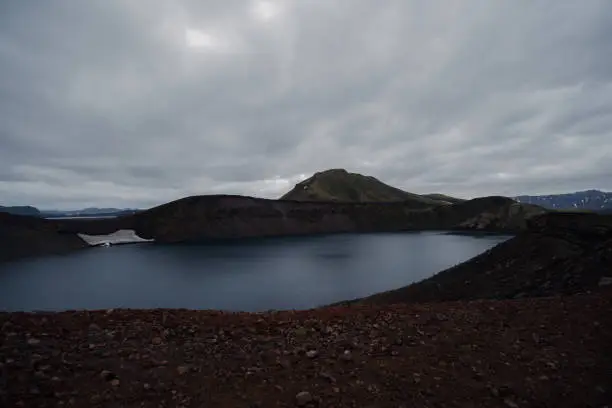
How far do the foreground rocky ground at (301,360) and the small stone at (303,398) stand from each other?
0.14 feet

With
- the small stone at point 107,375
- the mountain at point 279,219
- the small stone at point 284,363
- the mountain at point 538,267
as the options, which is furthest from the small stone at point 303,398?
the mountain at point 279,219

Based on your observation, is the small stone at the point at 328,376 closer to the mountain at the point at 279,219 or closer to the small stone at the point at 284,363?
the small stone at the point at 284,363

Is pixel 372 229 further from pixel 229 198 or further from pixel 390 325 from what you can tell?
pixel 390 325

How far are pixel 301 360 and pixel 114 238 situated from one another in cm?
12808

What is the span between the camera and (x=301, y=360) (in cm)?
649

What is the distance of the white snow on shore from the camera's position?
112 meters

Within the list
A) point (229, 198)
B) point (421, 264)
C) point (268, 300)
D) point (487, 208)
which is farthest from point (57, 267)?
point (487, 208)

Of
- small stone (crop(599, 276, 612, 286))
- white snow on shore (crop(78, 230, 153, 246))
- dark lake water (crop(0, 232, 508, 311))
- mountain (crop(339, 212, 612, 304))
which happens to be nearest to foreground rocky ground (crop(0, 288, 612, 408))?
small stone (crop(599, 276, 612, 286))

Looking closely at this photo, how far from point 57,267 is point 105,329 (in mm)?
70355

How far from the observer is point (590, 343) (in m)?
7.48

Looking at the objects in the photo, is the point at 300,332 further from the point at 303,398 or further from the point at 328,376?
the point at 303,398

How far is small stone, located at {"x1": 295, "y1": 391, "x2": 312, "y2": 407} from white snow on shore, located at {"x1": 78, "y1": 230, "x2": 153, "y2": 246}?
120662 millimetres

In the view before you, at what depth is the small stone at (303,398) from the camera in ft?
16.9

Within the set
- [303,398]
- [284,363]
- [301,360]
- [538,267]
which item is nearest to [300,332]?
[301,360]
